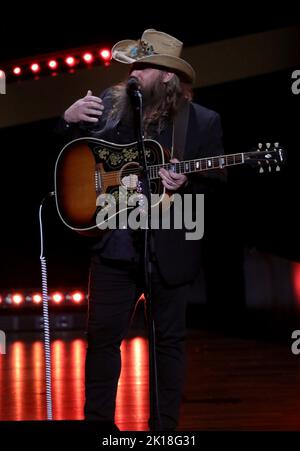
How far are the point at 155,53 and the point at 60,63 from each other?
4.37m

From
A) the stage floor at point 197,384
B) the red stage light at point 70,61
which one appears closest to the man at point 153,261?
the stage floor at point 197,384

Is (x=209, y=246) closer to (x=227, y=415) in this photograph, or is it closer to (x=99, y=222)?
(x=227, y=415)

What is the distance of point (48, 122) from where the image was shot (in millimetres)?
8211

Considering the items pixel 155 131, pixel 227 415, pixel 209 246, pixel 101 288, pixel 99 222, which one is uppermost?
pixel 209 246

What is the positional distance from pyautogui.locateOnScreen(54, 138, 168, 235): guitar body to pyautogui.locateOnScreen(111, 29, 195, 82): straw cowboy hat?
300mm

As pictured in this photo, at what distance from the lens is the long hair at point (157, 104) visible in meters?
3.30

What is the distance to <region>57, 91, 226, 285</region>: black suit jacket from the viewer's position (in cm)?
330

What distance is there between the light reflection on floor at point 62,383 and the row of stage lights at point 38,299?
96cm

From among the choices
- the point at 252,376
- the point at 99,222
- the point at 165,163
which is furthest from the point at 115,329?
the point at 252,376

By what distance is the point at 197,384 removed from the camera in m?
5.07

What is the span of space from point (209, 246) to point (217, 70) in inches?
66.3

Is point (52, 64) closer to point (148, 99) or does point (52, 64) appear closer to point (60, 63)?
point (60, 63)

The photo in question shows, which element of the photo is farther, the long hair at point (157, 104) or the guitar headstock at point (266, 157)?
the long hair at point (157, 104)

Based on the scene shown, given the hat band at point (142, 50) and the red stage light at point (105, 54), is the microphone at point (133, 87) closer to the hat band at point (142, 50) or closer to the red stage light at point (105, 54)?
the hat band at point (142, 50)
